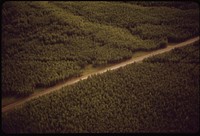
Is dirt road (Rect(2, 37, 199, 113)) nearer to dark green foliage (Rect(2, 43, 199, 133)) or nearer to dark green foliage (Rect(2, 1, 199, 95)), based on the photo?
dark green foliage (Rect(2, 1, 199, 95))

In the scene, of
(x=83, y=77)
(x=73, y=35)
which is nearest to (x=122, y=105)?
(x=83, y=77)

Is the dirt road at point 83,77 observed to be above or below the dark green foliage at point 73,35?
below

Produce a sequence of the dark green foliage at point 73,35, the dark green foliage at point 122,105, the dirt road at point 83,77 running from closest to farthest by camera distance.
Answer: the dark green foliage at point 122,105 < the dirt road at point 83,77 < the dark green foliage at point 73,35

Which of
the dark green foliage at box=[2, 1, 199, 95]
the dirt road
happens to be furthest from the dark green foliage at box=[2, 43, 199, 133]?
the dark green foliage at box=[2, 1, 199, 95]

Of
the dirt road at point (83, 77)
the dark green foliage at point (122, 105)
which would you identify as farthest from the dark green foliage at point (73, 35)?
the dark green foliage at point (122, 105)

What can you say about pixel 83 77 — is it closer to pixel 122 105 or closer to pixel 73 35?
pixel 122 105

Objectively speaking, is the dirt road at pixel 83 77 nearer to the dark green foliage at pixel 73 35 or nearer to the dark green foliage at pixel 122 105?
the dark green foliage at pixel 73 35
